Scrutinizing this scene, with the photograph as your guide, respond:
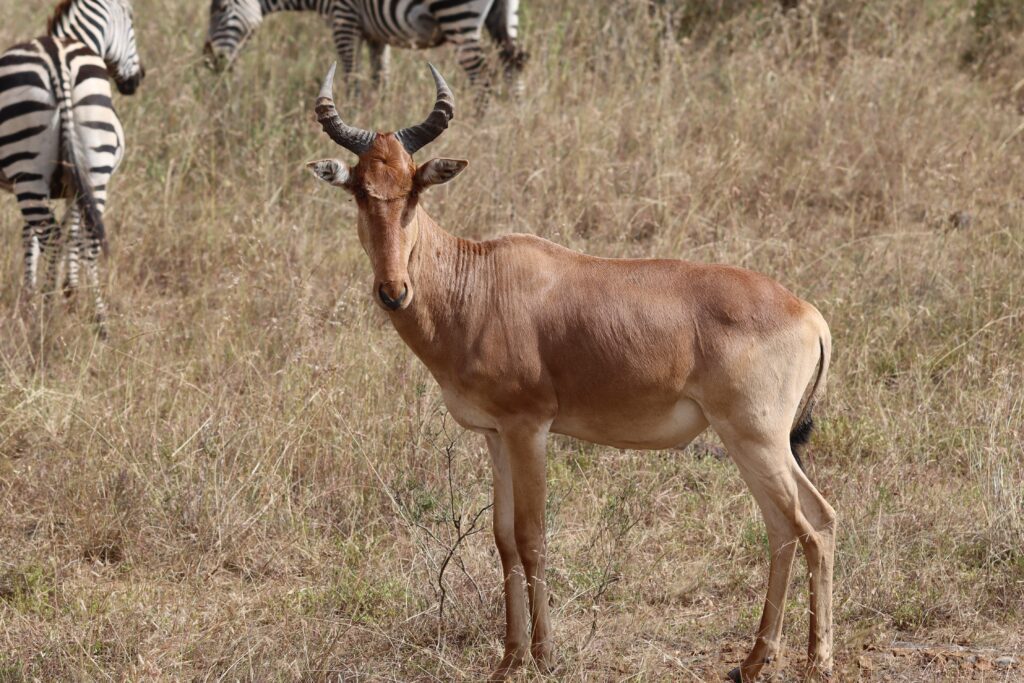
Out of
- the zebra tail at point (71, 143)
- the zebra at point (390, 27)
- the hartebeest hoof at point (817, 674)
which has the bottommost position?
the hartebeest hoof at point (817, 674)

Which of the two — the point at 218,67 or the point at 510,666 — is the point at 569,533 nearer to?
the point at 510,666

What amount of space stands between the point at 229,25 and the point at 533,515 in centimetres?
937

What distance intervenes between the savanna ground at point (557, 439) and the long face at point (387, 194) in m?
1.57

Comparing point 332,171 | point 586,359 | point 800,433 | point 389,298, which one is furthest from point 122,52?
point 800,433

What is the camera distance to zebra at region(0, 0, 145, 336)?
30.3 ft

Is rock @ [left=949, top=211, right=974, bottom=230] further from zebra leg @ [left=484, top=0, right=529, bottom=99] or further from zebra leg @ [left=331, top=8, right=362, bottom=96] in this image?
zebra leg @ [left=331, top=8, right=362, bottom=96]

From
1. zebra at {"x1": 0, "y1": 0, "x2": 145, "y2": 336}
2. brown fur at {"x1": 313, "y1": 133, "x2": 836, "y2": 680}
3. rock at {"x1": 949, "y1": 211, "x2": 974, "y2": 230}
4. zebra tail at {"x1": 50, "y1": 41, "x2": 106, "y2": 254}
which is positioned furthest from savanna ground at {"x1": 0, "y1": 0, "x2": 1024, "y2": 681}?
zebra tail at {"x1": 50, "y1": 41, "x2": 106, "y2": 254}

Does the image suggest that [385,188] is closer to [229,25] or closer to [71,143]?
[71,143]

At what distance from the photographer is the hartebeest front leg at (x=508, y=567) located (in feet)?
19.0

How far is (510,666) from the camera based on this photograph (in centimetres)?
577

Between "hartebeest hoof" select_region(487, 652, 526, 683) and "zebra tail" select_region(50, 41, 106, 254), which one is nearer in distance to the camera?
"hartebeest hoof" select_region(487, 652, 526, 683)

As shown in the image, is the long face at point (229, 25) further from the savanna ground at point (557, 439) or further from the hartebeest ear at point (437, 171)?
the hartebeest ear at point (437, 171)

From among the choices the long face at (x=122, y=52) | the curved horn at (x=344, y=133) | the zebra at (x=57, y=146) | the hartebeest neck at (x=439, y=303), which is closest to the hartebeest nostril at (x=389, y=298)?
the hartebeest neck at (x=439, y=303)

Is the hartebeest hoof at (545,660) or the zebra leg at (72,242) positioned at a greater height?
the zebra leg at (72,242)
